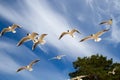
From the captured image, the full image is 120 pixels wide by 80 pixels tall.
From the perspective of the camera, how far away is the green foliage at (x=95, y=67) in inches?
2382

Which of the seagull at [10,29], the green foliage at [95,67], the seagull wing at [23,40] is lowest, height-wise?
the seagull wing at [23,40]

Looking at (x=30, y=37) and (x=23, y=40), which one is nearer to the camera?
(x=23, y=40)

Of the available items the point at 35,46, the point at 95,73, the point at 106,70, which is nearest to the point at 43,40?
the point at 35,46

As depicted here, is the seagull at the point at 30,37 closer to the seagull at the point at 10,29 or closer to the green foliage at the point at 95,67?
the seagull at the point at 10,29

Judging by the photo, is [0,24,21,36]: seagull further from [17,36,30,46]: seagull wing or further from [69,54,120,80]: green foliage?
[69,54,120,80]: green foliage

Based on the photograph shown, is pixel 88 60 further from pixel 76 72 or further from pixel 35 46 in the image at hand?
pixel 35 46

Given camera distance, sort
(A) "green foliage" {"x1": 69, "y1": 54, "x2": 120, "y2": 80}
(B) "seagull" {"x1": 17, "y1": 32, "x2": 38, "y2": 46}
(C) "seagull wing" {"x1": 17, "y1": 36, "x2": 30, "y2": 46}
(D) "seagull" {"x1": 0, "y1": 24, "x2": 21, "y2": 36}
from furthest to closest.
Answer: (A) "green foliage" {"x1": 69, "y1": 54, "x2": 120, "y2": 80} < (D) "seagull" {"x1": 0, "y1": 24, "x2": 21, "y2": 36} < (B) "seagull" {"x1": 17, "y1": 32, "x2": 38, "y2": 46} < (C) "seagull wing" {"x1": 17, "y1": 36, "x2": 30, "y2": 46}

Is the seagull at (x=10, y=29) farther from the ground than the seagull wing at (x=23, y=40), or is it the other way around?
the seagull at (x=10, y=29)

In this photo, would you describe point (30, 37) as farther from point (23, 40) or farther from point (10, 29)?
Answer: point (10, 29)

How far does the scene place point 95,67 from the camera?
6456 centimetres

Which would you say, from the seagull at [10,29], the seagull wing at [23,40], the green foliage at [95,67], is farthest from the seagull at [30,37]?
the green foliage at [95,67]

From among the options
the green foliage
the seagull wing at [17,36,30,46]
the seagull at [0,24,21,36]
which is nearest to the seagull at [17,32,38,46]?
the seagull wing at [17,36,30,46]

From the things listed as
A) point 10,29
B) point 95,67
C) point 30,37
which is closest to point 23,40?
point 30,37

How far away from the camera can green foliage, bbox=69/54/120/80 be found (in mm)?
60491
